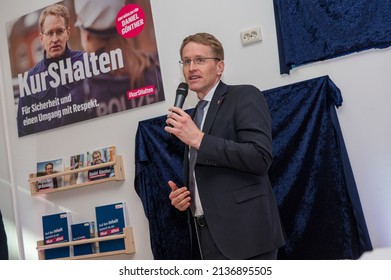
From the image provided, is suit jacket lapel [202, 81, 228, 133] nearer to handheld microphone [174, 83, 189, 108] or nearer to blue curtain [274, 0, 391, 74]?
handheld microphone [174, 83, 189, 108]

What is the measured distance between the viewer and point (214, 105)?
5.95 feet

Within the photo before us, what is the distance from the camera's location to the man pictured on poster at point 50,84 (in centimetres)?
359

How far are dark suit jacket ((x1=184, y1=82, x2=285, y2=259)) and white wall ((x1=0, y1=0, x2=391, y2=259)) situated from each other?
3.73 ft

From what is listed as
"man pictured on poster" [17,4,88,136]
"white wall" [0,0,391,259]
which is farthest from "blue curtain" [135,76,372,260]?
"man pictured on poster" [17,4,88,136]

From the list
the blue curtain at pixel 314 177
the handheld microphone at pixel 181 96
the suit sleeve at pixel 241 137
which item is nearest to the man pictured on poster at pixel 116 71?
the blue curtain at pixel 314 177

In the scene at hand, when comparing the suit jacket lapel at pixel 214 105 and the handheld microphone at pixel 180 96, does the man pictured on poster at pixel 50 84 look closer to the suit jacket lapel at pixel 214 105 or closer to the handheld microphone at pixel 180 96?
the handheld microphone at pixel 180 96

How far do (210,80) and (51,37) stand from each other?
2.18 metres

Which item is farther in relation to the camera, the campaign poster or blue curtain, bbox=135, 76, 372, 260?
the campaign poster

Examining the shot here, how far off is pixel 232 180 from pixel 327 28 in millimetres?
1444

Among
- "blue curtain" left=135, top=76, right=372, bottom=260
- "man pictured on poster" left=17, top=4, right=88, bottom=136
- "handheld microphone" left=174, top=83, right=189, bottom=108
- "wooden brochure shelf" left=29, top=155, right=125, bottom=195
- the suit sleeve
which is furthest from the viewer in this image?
"man pictured on poster" left=17, top=4, right=88, bottom=136

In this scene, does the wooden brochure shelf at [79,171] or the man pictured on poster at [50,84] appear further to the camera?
the man pictured on poster at [50,84]

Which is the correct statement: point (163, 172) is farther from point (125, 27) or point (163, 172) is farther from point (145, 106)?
point (125, 27)

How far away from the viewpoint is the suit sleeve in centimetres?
162

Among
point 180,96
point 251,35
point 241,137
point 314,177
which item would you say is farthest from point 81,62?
point 241,137
